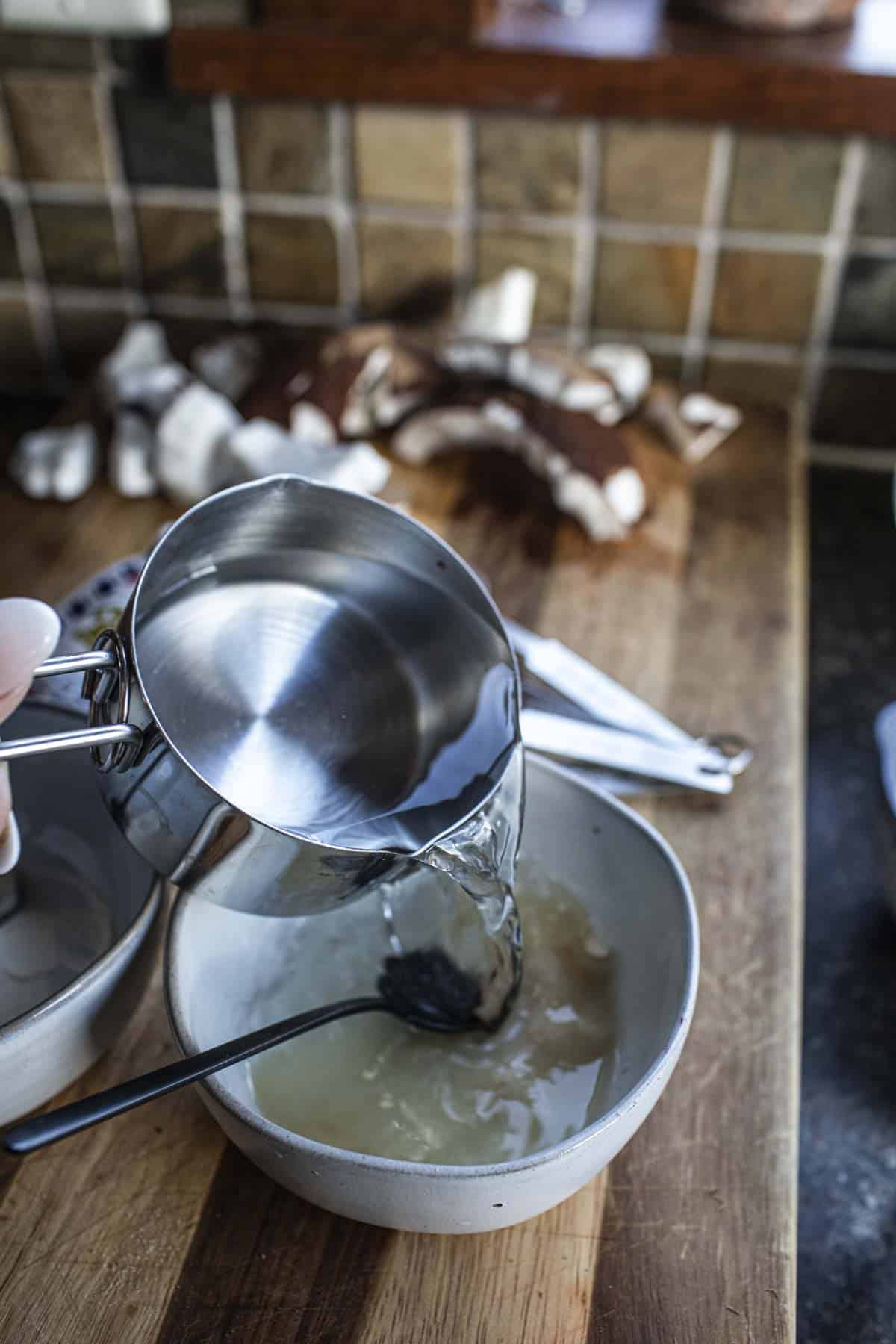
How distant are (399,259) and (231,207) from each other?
0.49 feet

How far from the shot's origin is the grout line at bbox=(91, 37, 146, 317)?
1.04 meters

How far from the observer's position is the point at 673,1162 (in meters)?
0.56

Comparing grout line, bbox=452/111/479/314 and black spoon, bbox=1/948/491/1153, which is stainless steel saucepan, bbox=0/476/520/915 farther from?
grout line, bbox=452/111/479/314


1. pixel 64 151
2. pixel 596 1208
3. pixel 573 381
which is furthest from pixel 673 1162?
pixel 64 151

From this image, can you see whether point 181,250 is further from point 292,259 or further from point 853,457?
point 853,457

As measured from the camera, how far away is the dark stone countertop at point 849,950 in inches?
26.1

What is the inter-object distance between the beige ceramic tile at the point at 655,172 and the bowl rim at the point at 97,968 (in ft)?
2.39

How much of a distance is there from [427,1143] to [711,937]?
200 mm

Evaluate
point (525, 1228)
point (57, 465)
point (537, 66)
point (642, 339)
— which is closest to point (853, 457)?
point (642, 339)

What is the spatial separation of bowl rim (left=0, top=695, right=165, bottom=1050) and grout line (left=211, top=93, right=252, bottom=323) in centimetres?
72

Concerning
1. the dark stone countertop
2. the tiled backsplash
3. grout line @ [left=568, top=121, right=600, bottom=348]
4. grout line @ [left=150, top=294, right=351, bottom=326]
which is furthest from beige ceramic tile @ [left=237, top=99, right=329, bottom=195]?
the dark stone countertop

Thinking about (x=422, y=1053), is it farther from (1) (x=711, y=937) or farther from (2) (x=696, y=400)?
(2) (x=696, y=400)

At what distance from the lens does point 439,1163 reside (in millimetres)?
504

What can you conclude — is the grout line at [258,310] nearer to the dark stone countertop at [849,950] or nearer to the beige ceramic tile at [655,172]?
the beige ceramic tile at [655,172]
